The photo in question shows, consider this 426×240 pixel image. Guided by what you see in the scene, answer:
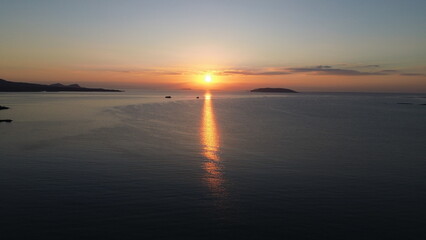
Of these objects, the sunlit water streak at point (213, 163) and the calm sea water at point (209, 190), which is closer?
the calm sea water at point (209, 190)

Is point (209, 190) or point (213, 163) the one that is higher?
point (213, 163)

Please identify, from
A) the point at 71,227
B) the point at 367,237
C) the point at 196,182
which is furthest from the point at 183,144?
the point at 367,237

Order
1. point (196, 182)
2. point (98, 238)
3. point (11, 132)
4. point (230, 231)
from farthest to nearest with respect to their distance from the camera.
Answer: point (11, 132) → point (196, 182) → point (230, 231) → point (98, 238)

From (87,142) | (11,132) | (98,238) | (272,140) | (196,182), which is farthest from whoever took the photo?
(11,132)

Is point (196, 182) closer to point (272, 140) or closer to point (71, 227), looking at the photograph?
point (71, 227)

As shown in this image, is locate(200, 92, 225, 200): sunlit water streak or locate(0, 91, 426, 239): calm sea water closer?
locate(0, 91, 426, 239): calm sea water

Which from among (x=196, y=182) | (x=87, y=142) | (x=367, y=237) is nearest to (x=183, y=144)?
(x=87, y=142)

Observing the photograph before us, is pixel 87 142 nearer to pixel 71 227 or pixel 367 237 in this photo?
pixel 71 227

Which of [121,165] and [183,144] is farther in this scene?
[183,144]

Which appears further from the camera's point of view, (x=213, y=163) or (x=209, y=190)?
(x=213, y=163)
